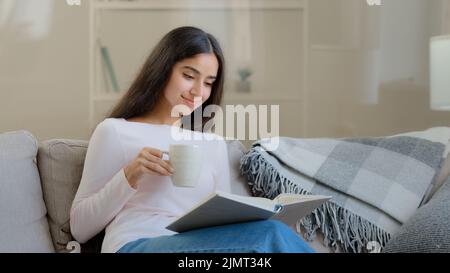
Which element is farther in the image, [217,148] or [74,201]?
[217,148]

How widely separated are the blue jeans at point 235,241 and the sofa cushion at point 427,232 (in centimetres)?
34

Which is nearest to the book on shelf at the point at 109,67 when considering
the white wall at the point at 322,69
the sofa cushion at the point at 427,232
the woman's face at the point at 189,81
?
the white wall at the point at 322,69

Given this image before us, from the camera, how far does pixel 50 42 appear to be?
156cm

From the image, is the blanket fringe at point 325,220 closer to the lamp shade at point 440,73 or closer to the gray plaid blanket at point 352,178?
the gray plaid blanket at point 352,178

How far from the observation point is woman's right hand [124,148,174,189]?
4.14ft

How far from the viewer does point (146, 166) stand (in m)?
1.27

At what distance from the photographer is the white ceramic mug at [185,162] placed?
1.23m

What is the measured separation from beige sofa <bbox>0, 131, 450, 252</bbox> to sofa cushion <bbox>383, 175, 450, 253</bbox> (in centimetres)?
66

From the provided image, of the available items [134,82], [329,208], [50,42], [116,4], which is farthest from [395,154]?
[50,42]

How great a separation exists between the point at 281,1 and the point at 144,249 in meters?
0.77

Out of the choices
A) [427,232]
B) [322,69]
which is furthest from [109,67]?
[427,232]

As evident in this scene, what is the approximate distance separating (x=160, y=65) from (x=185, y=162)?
0.33 metres

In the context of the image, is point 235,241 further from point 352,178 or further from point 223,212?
point 352,178
